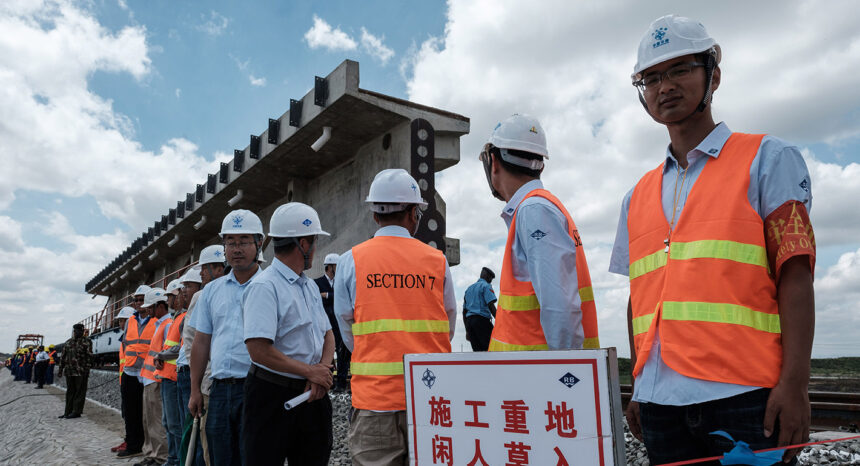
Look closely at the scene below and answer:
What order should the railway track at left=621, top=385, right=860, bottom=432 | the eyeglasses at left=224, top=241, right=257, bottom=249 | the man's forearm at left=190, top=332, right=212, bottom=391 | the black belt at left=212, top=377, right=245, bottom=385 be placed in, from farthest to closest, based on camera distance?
the railway track at left=621, top=385, right=860, bottom=432 → the eyeglasses at left=224, top=241, right=257, bottom=249 → the man's forearm at left=190, top=332, right=212, bottom=391 → the black belt at left=212, top=377, right=245, bottom=385

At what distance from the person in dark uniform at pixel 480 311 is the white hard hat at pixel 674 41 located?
7.71 metres

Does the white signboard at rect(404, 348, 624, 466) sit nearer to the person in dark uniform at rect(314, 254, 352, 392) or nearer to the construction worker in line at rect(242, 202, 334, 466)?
the construction worker in line at rect(242, 202, 334, 466)

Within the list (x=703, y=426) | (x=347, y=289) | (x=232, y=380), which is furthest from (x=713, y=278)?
(x=232, y=380)

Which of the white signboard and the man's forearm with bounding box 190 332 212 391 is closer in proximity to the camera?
the white signboard

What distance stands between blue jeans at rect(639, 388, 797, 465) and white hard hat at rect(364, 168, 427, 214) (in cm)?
183

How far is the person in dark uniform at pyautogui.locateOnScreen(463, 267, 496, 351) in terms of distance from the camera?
9586 mm

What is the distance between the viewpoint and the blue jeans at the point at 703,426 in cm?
162

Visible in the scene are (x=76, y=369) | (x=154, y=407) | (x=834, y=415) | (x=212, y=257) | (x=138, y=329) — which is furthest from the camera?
(x=76, y=369)

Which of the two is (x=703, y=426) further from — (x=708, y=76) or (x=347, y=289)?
(x=347, y=289)

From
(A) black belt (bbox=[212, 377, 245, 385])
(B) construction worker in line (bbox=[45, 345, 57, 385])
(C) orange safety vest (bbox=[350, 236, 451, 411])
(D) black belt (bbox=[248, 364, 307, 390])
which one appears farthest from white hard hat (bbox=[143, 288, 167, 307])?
(B) construction worker in line (bbox=[45, 345, 57, 385])

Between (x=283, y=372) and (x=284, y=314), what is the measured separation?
0.34 meters

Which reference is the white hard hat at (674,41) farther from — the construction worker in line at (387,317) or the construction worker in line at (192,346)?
the construction worker in line at (192,346)

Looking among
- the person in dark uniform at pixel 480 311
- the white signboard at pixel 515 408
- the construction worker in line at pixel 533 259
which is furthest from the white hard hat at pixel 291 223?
the person in dark uniform at pixel 480 311

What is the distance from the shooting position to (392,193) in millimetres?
3338
